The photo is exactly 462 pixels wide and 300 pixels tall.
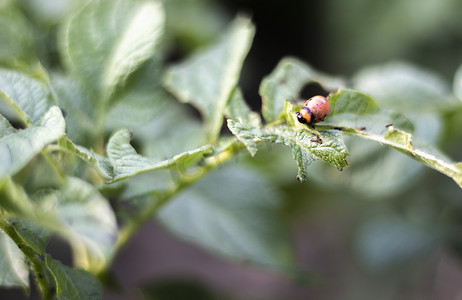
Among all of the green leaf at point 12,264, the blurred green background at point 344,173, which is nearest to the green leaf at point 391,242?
the blurred green background at point 344,173

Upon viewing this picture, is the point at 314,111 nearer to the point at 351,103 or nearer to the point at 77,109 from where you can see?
the point at 351,103

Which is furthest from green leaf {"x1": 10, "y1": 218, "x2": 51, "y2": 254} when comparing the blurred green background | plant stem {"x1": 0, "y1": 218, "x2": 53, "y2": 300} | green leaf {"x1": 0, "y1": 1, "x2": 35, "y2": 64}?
green leaf {"x1": 0, "y1": 1, "x2": 35, "y2": 64}

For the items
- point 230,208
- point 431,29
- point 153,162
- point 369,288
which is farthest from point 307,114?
point 431,29

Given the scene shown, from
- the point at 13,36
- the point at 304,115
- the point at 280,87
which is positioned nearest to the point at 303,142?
the point at 304,115

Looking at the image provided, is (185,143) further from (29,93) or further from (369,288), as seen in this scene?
(369,288)

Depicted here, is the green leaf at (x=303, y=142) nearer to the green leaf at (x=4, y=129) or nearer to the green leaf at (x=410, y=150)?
the green leaf at (x=410, y=150)
